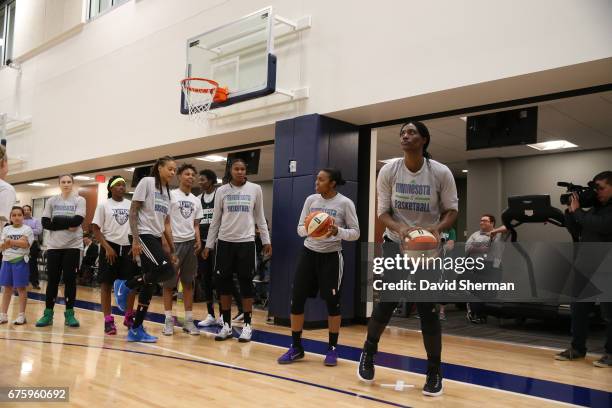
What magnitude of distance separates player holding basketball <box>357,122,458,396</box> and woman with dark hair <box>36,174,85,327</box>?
11.6ft

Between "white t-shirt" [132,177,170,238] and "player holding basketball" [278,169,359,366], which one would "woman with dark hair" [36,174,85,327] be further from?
"player holding basketball" [278,169,359,366]

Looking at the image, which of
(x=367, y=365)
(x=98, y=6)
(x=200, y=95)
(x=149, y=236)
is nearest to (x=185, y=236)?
(x=149, y=236)

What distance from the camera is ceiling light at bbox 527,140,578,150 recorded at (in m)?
9.00

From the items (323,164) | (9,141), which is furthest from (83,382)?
(9,141)

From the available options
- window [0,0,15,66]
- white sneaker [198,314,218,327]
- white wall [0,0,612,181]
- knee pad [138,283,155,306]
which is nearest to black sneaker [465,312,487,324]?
white wall [0,0,612,181]

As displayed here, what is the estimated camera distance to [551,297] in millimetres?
6340

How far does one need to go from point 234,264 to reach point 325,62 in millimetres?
2716

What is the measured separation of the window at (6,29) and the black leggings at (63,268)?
10.6 meters

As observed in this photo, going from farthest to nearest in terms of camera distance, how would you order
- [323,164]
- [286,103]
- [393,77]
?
1. [286,103]
2. [323,164]
3. [393,77]

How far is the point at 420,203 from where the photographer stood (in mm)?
3359

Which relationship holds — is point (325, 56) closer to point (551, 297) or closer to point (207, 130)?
point (207, 130)

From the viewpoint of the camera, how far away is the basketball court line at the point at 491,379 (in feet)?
11.1

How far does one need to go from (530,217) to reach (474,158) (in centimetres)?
486

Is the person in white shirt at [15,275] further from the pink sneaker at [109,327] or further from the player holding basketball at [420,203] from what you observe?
the player holding basketball at [420,203]
